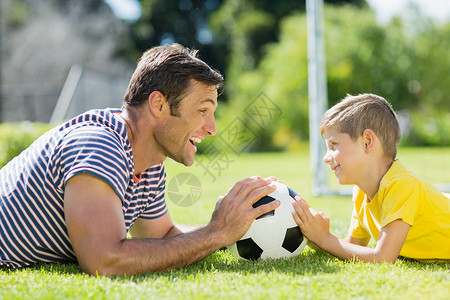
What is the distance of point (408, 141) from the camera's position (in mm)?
21156

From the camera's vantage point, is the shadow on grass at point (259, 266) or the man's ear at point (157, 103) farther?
the man's ear at point (157, 103)

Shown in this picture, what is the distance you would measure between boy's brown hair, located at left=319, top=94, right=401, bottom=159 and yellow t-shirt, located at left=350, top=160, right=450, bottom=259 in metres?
0.17

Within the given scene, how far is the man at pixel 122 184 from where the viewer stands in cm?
235

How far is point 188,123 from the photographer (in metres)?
2.94

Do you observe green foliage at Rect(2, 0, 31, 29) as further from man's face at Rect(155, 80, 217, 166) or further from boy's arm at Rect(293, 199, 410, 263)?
boy's arm at Rect(293, 199, 410, 263)

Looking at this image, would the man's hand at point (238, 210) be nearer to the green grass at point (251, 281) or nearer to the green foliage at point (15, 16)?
the green grass at point (251, 281)

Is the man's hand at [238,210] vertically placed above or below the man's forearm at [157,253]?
above

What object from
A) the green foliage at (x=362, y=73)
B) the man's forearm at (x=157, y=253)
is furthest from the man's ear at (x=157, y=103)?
the green foliage at (x=362, y=73)

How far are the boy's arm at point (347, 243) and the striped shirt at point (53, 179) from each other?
105cm

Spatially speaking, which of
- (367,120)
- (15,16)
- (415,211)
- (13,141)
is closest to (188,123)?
(367,120)

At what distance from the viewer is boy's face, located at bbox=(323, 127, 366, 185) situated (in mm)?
3096

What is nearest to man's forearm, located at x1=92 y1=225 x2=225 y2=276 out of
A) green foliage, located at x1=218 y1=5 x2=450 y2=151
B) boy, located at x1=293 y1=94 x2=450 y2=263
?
boy, located at x1=293 y1=94 x2=450 y2=263

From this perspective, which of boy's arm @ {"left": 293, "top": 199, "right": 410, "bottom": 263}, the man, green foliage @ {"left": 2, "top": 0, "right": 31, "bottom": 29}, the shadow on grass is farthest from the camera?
green foliage @ {"left": 2, "top": 0, "right": 31, "bottom": 29}

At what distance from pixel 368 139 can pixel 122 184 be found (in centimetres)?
159
